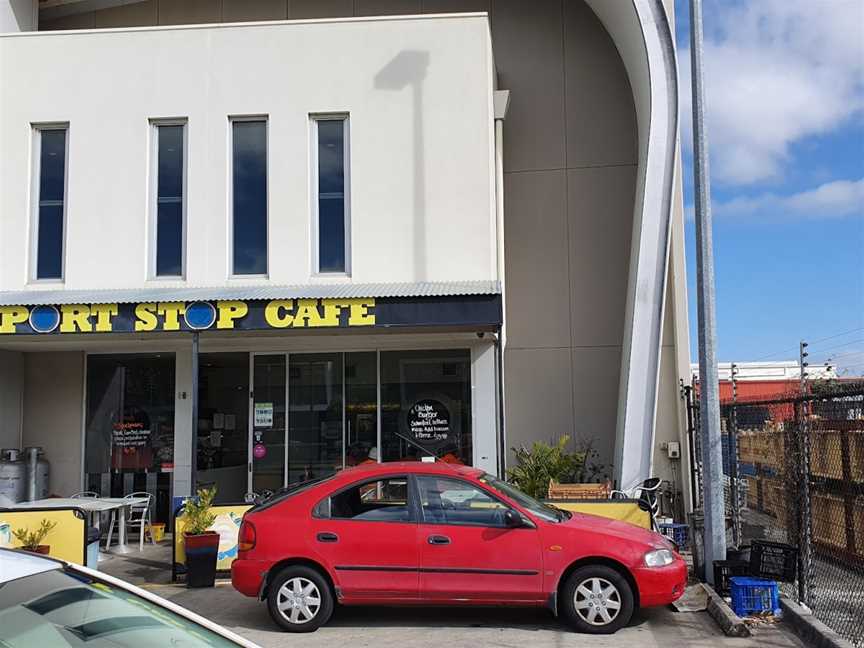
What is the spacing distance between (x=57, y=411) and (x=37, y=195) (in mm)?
3869

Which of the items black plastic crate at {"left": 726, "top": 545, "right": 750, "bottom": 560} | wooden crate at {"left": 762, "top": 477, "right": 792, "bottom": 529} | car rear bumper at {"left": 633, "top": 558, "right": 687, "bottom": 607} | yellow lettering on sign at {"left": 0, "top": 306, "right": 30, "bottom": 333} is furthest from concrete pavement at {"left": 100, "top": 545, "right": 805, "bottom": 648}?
yellow lettering on sign at {"left": 0, "top": 306, "right": 30, "bottom": 333}

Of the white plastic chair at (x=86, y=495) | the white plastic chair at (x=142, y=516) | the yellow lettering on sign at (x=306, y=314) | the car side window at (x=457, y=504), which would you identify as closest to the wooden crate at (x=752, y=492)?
the car side window at (x=457, y=504)

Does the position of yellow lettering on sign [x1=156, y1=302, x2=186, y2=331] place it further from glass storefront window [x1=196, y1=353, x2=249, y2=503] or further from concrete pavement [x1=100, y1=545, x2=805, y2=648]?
concrete pavement [x1=100, y1=545, x2=805, y2=648]

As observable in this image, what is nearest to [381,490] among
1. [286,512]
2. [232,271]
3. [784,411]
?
[286,512]

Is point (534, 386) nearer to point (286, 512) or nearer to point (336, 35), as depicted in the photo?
point (336, 35)

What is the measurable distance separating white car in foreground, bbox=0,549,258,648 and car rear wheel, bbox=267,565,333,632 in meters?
5.01

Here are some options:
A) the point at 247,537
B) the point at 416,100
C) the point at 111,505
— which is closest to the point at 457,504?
the point at 247,537

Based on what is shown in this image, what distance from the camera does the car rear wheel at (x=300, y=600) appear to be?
8.41 metres

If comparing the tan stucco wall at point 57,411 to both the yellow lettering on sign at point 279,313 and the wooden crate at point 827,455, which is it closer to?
the yellow lettering on sign at point 279,313

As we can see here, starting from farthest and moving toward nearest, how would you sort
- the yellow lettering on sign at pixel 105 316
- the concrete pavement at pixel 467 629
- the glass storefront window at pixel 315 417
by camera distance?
the glass storefront window at pixel 315 417 < the yellow lettering on sign at pixel 105 316 < the concrete pavement at pixel 467 629

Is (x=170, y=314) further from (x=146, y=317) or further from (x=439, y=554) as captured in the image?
(x=439, y=554)

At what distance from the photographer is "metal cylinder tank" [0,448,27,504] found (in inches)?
581

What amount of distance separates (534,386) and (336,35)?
6.91 metres

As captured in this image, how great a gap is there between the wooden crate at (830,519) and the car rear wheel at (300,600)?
556 centimetres
